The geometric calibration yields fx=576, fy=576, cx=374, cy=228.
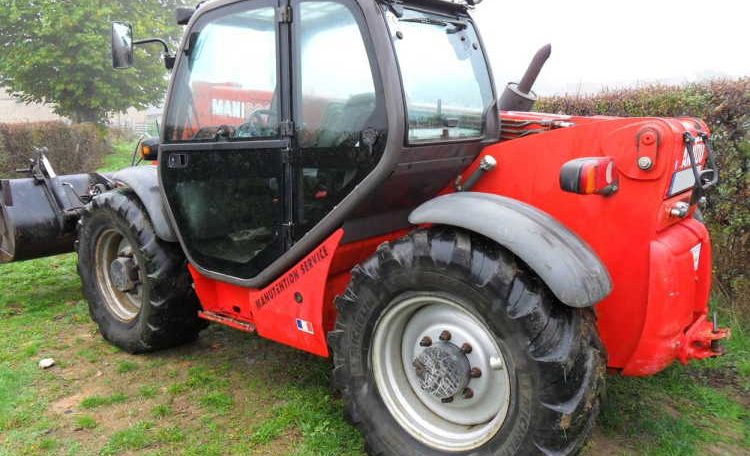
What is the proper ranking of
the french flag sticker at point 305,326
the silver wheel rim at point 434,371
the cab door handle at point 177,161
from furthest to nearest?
the cab door handle at point 177,161
the french flag sticker at point 305,326
the silver wheel rim at point 434,371

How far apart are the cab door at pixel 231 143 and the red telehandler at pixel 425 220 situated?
12mm

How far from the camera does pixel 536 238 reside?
2.32 meters

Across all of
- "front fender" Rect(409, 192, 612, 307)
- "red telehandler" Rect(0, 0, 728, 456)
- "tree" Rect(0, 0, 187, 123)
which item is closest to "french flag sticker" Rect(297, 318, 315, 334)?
"red telehandler" Rect(0, 0, 728, 456)

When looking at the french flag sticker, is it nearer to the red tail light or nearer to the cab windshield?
the cab windshield

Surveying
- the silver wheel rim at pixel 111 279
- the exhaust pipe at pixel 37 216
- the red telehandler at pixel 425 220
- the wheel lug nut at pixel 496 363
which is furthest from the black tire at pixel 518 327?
the exhaust pipe at pixel 37 216

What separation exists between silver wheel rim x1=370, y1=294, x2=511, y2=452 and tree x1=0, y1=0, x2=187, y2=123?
74.6 feet

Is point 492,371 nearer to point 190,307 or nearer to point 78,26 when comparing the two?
point 190,307

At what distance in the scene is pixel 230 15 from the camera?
127 inches

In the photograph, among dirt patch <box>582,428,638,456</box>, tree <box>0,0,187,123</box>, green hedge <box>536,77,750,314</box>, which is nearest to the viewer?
dirt patch <box>582,428,638,456</box>

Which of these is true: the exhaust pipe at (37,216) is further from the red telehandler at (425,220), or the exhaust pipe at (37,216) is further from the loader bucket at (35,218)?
the red telehandler at (425,220)

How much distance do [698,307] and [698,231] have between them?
1.30 feet

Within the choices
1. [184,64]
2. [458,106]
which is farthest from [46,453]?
[458,106]

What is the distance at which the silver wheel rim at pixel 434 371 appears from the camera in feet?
8.25

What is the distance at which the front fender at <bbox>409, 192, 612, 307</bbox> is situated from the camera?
7.28ft
